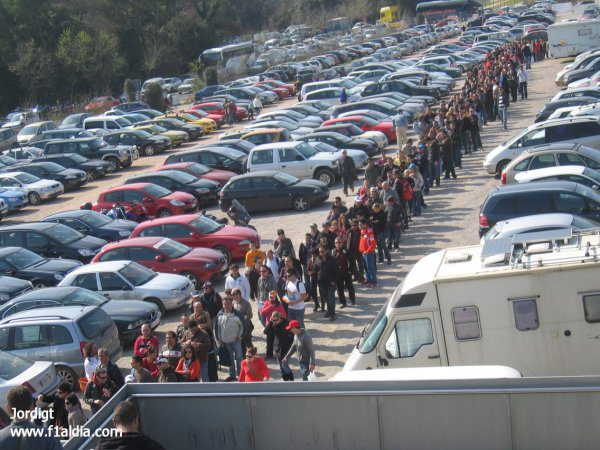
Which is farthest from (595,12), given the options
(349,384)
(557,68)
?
(349,384)

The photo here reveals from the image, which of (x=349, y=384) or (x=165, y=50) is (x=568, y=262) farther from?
(x=165, y=50)

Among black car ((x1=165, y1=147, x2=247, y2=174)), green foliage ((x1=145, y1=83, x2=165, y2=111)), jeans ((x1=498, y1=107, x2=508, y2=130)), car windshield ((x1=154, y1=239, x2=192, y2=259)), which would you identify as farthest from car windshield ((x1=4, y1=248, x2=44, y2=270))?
green foliage ((x1=145, y1=83, x2=165, y2=111))

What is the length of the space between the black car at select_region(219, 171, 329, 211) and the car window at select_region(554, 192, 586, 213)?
9839 millimetres

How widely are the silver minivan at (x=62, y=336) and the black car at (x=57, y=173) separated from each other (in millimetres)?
19933

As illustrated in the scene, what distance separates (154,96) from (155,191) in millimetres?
31921

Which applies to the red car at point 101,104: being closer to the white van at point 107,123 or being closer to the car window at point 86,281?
the white van at point 107,123

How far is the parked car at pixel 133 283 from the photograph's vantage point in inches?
722

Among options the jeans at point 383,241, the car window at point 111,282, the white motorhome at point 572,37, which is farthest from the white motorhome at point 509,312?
the white motorhome at point 572,37

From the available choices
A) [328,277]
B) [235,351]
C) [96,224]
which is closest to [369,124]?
[96,224]

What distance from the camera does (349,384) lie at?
298 inches

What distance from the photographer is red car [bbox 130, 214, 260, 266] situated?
69.9 ft

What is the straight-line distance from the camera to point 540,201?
55.5ft

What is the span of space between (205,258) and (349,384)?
12714 mm

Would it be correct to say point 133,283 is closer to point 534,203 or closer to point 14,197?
point 534,203
